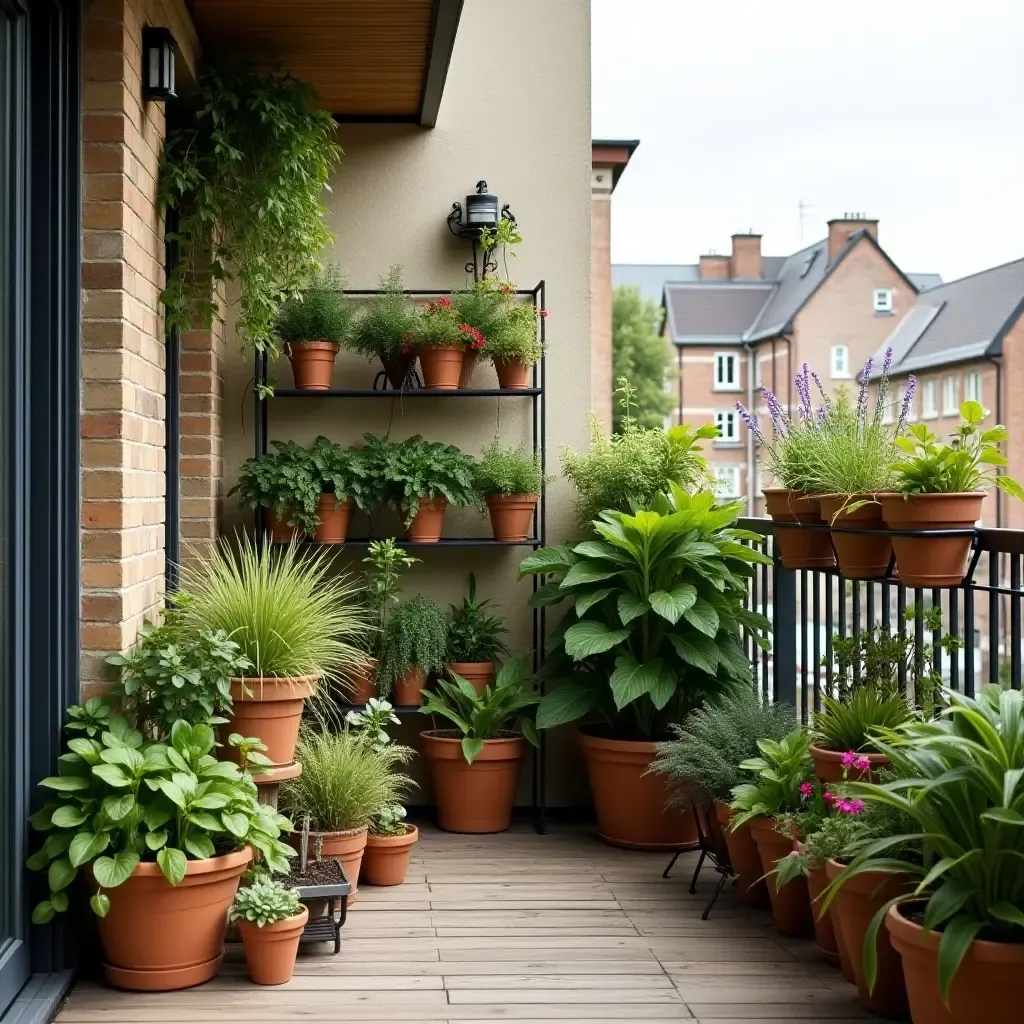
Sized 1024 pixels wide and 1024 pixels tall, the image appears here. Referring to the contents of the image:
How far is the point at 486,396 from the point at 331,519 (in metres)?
0.80

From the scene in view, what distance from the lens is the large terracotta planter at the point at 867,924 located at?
2771mm

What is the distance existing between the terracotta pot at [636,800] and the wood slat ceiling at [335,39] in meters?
2.49

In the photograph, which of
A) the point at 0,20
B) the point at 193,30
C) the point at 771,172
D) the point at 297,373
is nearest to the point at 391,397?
the point at 297,373

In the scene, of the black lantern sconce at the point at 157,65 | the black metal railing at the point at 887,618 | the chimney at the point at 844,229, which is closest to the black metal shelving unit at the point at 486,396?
the black metal railing at the point at 887,618

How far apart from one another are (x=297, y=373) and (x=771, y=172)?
166ft

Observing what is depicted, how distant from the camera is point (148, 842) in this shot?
2.86 metres

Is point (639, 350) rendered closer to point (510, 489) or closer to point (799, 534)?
point (510, 489)

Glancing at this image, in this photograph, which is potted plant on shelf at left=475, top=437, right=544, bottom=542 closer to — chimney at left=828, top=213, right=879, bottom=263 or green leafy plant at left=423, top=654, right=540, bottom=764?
green leafy plant at left=423, top=654, right=540, bottom=764

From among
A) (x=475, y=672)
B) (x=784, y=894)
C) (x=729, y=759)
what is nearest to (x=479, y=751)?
(x=475, y=672)

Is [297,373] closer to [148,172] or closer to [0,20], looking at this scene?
[148,172]

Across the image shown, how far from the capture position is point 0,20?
9.12 ft

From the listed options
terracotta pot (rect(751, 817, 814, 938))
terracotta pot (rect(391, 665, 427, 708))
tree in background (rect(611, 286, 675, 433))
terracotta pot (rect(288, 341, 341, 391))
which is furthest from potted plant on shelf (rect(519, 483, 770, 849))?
tree in background (rect(611, 286, 675, 433))

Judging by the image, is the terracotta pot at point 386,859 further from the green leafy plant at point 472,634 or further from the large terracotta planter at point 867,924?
the large terracotta planter at point 867,924

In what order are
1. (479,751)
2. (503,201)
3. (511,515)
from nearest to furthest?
(479,751), (511,515), (503,201)
